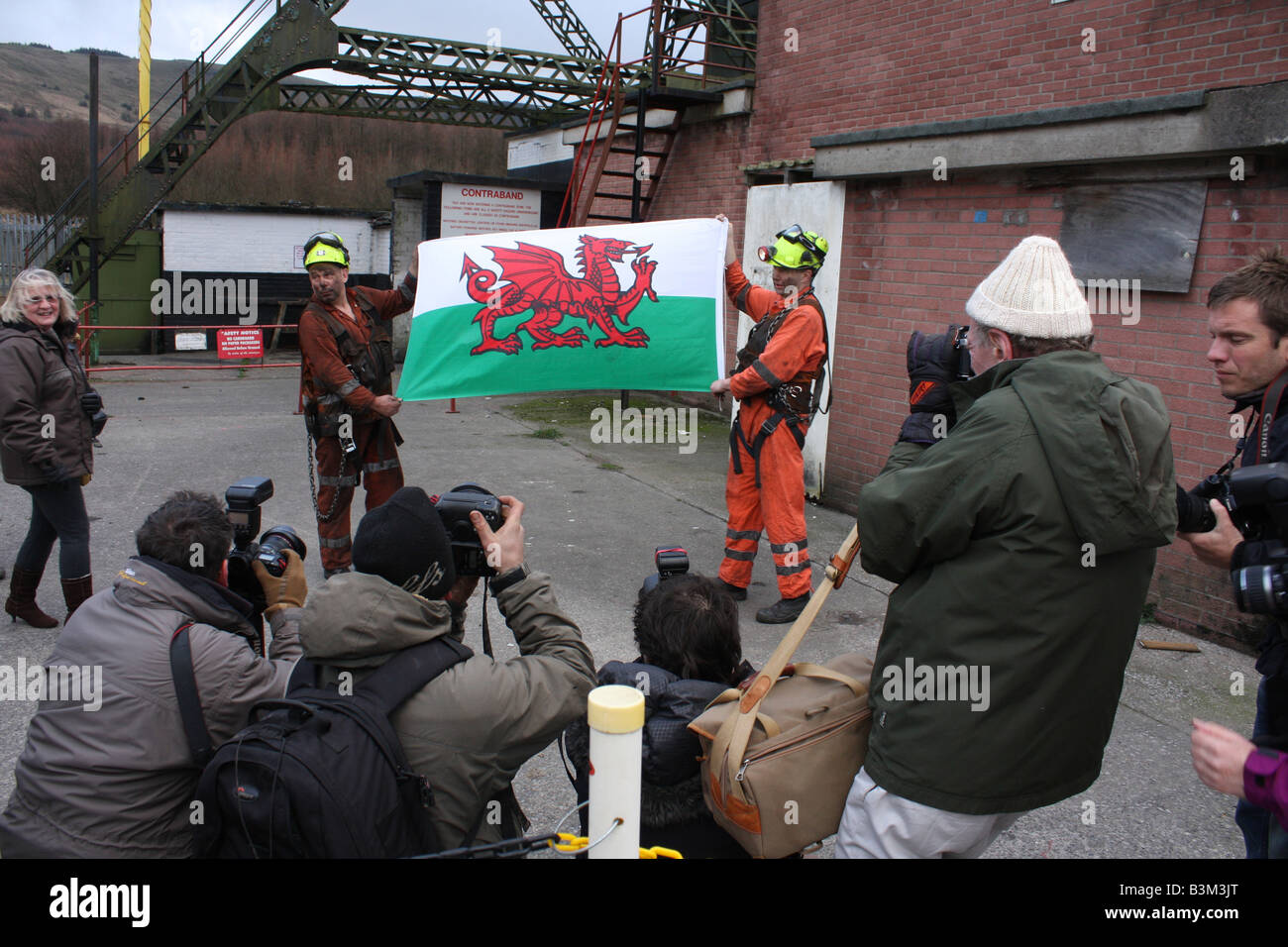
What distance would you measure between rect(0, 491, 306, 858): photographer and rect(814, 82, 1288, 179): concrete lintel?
202 inches

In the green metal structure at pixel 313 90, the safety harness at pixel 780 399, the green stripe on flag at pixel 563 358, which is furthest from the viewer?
the green metal structure at pixel 313 90

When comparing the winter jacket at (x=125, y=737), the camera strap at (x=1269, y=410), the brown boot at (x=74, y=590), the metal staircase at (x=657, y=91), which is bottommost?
the brown boot at (x=74, y=590)

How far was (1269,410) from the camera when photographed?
7.89 ft

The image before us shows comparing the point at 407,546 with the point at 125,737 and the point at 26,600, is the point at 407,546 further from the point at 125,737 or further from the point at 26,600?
the point at 26,600

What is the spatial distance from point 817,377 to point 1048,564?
155 inches

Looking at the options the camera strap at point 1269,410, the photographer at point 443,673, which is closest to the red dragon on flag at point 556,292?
the photographer at point 443,673

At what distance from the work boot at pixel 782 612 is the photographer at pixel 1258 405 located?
3150 mm

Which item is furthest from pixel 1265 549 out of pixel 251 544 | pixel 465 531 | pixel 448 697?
pixel 251 544

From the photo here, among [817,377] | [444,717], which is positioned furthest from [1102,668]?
[817,377]

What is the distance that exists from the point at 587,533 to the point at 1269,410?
5266 mm

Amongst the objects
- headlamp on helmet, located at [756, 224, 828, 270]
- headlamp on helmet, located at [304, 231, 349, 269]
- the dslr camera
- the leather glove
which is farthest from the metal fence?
the dslr camera

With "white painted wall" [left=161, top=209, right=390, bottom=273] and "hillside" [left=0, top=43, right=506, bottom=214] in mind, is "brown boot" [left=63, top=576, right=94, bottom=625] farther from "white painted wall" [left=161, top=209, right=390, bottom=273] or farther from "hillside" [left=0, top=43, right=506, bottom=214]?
"hillside" [left=0, top=43, right=506, bottom=214]

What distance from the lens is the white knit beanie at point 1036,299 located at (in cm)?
203

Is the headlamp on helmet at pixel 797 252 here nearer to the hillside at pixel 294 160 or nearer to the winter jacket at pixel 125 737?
the winter jacket at pixel 125 737
